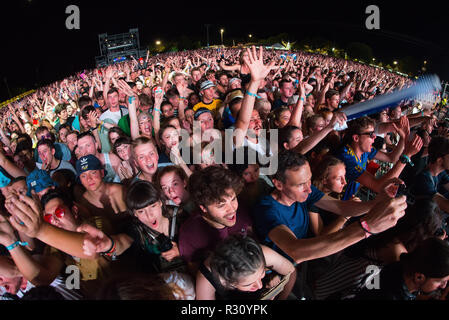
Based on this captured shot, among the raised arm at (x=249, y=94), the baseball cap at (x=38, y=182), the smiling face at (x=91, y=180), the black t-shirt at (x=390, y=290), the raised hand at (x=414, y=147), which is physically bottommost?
the black t-shirt at (x=390, y=290)

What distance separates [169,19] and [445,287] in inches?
2588

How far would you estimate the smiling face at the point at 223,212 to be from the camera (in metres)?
1.82

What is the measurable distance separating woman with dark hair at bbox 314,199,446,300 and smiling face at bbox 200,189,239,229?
2.73 ft

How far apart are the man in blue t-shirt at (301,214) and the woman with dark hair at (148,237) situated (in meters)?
0.71

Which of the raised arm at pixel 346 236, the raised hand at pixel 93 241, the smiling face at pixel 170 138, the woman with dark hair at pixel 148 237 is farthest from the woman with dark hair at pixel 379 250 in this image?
the smiling face at pixel 170 138

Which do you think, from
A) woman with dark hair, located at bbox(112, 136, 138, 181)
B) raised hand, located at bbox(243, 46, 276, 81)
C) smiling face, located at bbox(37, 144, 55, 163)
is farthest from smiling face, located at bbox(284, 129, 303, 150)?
smiling face, located at bbox(37, 144, 55, 163)

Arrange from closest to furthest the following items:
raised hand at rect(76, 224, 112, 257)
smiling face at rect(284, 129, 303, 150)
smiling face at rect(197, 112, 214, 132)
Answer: raised hand at rect(76, 224, 112, 257) → smiling face at rect(284, 129, 303, 150) → smiling face at rect(197, 112, 214, 132)

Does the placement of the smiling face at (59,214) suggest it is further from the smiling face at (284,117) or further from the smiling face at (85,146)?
the smiling face at (284,117)

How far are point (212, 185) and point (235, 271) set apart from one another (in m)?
0.65

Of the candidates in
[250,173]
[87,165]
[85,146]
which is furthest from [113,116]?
[250,173]

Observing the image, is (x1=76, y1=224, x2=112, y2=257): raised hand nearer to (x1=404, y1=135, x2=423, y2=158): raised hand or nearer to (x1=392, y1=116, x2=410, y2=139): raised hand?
(x1=404, y1=135, x2=423, y2=158): raised hand

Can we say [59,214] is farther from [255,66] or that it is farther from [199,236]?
[255,66]

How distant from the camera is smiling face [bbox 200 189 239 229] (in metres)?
1.82

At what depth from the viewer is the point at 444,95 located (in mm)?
8602
